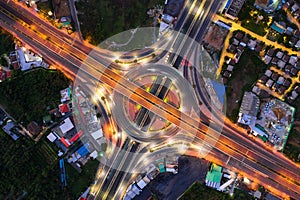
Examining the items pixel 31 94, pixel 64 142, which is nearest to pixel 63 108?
pixel 64 142

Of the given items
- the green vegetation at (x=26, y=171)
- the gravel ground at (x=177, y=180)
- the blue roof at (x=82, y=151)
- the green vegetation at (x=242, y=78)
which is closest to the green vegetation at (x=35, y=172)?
the green vegetation at (x=26, y=171)

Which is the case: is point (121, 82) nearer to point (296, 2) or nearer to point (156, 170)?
point (156, 170)

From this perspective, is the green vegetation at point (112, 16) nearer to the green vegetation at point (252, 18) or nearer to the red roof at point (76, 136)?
the green vegetation at point (252, 18)

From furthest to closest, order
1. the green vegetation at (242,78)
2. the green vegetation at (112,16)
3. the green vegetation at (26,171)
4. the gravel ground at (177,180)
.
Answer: the green vegetation at (112,16), the green vegetation at (242,78), the gravel ground at (177,180), the green vegetation at (26,171)

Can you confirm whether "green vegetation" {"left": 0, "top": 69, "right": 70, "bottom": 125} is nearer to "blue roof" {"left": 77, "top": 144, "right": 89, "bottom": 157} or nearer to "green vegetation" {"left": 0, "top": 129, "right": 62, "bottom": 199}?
"green vegetation" {"left": 0, "top": 129, "right": 62, "bottom": 199}

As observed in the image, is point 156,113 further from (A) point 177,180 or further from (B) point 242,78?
(B) point 242,78

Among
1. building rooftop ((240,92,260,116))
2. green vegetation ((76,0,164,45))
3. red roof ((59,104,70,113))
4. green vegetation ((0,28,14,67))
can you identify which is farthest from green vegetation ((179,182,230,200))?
green vegetation ((0,28,14,67))

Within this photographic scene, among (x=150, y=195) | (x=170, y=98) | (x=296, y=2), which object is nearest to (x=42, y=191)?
(x=150, y=195)
